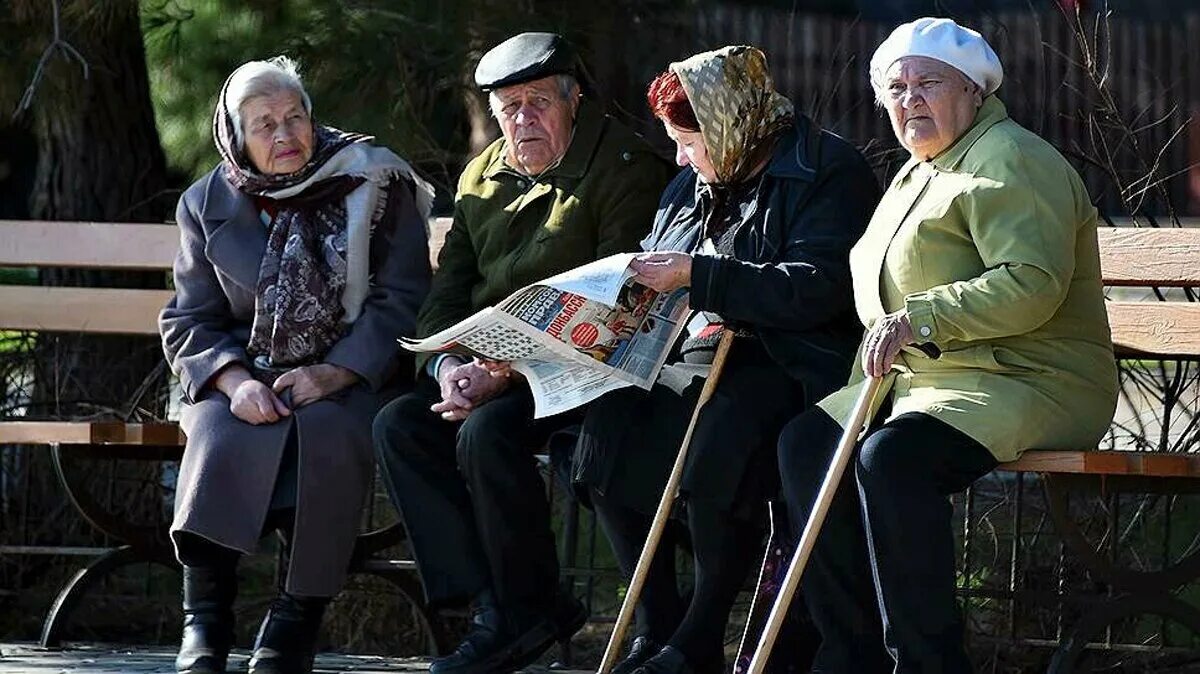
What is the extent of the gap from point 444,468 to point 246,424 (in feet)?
1.64

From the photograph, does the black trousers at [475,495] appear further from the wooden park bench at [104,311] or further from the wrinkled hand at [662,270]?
the wooden park bench at [104,311]

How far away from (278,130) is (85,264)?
1.11 metres

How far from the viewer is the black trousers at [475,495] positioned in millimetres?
4754

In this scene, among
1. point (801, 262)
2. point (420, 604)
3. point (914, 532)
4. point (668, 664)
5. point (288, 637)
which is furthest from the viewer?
point (420, 604)

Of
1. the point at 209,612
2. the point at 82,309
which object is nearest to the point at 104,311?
the point at 82,309

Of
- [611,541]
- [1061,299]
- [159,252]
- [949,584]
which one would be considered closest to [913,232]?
[1061,299]

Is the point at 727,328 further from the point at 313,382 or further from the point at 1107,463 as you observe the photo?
the point at 313,382

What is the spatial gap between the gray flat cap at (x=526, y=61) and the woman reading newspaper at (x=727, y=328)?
329 mm

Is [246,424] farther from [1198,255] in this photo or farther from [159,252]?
[1198,255]

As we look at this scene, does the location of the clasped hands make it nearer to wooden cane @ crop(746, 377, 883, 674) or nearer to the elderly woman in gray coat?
the elderly woman in gray coat

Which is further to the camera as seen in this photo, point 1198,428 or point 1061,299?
point 1198,428

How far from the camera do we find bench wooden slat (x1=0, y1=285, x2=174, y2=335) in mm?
6012

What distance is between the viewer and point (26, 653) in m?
5.63

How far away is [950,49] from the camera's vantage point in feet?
14.2
